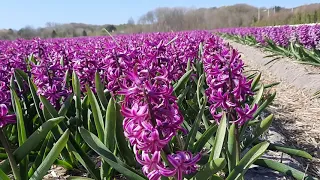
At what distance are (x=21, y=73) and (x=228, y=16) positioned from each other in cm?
5431

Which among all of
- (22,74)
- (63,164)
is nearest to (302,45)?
(22,74)

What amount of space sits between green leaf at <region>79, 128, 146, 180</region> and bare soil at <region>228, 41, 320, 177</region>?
3.45 feet

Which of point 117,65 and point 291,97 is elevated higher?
point 117,65

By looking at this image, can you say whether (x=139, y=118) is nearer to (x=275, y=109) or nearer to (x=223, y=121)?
(x=223, y=121)

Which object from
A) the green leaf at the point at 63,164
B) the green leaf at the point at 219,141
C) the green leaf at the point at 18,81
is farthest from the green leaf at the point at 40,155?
the green leaf at the point at 219,141

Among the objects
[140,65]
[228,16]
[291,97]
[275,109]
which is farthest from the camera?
[228,16]

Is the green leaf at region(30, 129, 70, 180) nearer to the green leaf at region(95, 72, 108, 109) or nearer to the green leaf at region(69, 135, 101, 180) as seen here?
the green leaf at region(69, 135, 101, 180)

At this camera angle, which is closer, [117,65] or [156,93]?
[156,93]

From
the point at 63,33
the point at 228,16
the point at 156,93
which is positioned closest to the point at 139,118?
the point at 156,93

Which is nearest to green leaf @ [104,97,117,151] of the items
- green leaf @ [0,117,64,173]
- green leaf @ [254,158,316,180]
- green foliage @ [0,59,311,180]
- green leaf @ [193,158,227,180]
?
green foliage @ [0,59,311,180]

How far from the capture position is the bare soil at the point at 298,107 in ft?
11.6

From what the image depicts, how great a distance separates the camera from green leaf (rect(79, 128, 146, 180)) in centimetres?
175

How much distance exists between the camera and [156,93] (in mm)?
1345

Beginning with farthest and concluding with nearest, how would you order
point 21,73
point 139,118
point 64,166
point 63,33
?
point 63,33
point 21,73
point 64,166
point 139,118
